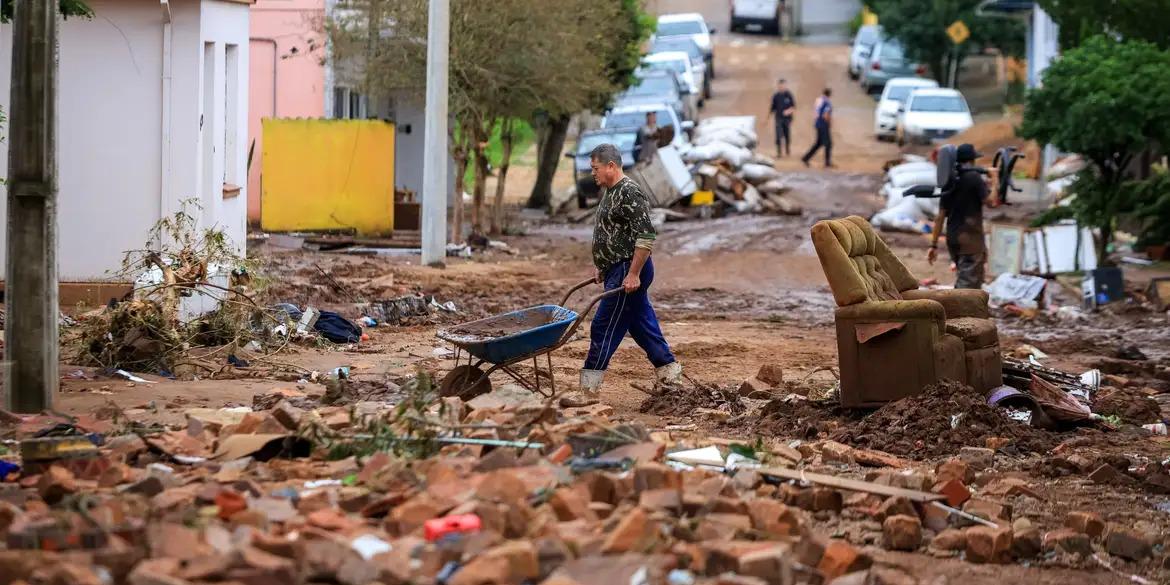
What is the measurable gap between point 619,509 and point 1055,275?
50.7 feet

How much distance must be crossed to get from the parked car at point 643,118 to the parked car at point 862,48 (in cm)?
1742

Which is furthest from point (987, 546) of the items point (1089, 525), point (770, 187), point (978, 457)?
point (770, 187)

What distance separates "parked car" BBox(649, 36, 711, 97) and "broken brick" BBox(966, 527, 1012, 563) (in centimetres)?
3804

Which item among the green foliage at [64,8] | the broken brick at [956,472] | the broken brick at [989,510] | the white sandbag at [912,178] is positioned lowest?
the broken brick at [989,510]

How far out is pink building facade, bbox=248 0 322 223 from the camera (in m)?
25.8

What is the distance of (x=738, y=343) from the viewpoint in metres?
14.9

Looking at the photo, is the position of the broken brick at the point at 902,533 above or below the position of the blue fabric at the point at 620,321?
below

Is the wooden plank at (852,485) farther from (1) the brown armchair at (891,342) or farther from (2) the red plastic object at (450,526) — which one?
(1) the brown armchair at (891,342)

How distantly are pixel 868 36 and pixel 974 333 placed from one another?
42.0m

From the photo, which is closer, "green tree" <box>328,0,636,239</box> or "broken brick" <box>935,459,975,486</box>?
"broken brick" <box>935,459,975,486</box>

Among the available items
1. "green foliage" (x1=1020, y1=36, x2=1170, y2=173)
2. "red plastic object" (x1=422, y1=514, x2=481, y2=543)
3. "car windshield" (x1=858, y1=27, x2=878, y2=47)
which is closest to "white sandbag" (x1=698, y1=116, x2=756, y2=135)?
"green foliage" (x1=1020, y1=36, x2=1170, y2=173)

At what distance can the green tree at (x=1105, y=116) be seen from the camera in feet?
65.5

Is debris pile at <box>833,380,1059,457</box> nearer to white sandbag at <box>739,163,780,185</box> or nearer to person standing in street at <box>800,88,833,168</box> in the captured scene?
white sandbag at <box>739,163,780,185</box>

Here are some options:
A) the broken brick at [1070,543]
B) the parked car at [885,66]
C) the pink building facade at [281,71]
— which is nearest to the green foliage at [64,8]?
the broken brick at [1070,543]
